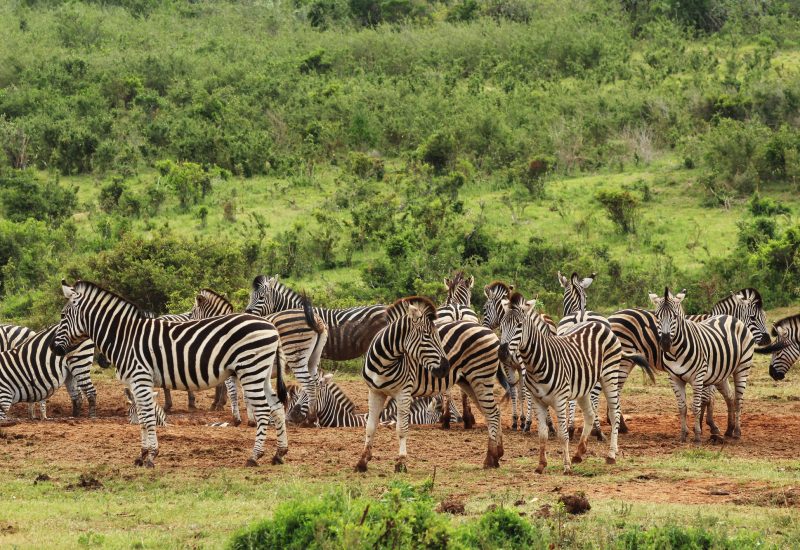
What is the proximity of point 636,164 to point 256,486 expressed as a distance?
27452 millimetres

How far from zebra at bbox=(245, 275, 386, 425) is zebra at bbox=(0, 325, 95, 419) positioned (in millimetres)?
2896

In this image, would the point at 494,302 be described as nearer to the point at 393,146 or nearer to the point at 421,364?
the point at 421,364

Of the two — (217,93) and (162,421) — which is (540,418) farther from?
(217,93)

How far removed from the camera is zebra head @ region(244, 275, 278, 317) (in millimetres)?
17469

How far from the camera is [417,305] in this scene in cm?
1195

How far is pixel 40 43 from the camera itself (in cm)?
5091

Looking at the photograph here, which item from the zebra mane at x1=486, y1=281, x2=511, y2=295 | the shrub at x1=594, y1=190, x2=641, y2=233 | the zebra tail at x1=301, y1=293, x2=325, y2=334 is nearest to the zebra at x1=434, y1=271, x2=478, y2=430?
the zebra mane at x1=486, y1=281, x2=511, y2=295

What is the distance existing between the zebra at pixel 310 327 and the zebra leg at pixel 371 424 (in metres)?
3.23

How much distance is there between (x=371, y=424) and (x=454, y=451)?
1707mm

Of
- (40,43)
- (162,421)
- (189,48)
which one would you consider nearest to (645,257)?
(162,421)

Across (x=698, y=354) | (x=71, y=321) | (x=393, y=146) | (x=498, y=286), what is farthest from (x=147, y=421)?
(x=393, y=146)

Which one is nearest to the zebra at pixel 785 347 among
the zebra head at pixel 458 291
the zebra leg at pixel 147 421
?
the zebra head at pixel 458 291

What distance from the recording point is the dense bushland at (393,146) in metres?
26.7

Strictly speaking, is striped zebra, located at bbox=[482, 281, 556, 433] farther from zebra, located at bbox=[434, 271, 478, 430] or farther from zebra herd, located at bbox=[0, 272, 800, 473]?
zebra, located at bbox=[434, 271, 478, 430]
